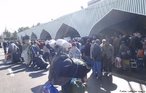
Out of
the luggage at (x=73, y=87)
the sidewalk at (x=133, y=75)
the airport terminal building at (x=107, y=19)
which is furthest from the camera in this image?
the airport terminal building at (x=107, y=19)

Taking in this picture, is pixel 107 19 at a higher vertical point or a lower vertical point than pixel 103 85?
higher

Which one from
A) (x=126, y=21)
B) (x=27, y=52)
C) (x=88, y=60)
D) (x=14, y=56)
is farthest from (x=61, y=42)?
(x=126, y=21)

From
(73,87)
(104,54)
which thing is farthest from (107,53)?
(73,87)

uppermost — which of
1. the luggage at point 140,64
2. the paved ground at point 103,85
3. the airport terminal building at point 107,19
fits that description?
the airport terminal building at point 107,19

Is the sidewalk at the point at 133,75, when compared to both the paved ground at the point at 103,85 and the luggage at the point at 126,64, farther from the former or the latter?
the luggage at the point at 126,64

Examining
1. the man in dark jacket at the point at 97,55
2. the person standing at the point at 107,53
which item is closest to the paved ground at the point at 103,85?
the man in dark jacket at the point at 97,55

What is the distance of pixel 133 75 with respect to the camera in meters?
12.1

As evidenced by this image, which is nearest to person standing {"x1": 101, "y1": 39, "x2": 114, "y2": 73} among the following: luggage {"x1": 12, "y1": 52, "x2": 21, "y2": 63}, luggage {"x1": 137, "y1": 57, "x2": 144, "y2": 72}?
luggage {"x1": 137, "y1": 57, "x2": 144, "y2": 72}

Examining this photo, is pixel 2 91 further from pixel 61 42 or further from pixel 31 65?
pixel 31 65

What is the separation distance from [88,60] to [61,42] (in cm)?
786

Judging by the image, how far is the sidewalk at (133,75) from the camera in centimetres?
1100

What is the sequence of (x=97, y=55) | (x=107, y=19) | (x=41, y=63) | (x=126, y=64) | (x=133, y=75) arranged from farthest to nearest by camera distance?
(x=107, y=19), (x=41, y=63), (x=126, y=64), (x=133, y=75), (x=97, y=55)

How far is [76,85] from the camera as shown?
16.9 feet

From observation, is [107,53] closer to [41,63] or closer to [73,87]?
[41,63]
